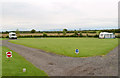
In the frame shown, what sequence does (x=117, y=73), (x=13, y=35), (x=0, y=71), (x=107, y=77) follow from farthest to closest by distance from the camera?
1. (x=13, y=35)
2. (x=0, y=71)
3. (x=117, y=73)
4. (x=107, y=77)

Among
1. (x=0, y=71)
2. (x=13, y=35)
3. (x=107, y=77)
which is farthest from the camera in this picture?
(x=13, y=35)

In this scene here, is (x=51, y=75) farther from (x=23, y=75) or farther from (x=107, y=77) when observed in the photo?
(x=107, y=77)

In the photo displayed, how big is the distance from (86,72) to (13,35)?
6087 cm

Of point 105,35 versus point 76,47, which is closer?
point 76,47

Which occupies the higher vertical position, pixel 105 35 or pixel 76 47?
pixel 105 35

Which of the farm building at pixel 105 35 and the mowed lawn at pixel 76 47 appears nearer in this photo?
the mowed lawn at pixel 76 47

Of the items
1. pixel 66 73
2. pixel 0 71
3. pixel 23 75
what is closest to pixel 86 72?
pixel 66 73

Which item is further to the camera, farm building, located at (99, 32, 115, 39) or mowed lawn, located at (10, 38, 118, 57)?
farm building, located at (99, 32, 115, 39)

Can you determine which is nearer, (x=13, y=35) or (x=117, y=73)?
(x=117, y=73)

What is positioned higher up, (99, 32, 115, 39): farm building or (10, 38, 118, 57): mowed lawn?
(99, 32, 115, 39): farm building

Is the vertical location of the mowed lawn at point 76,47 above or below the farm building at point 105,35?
below

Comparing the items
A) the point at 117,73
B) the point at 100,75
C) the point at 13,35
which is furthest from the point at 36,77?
the point at 13,35

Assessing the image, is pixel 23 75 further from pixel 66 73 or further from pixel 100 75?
pixel 100 75

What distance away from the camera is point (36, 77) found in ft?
29.6
